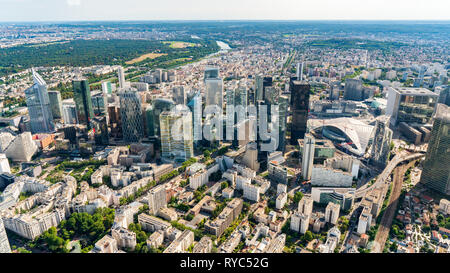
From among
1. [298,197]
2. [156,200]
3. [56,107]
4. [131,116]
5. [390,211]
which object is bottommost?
[390,211]

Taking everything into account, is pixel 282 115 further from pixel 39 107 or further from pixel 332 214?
pixel 39 107

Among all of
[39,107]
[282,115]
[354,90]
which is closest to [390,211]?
[282,115]

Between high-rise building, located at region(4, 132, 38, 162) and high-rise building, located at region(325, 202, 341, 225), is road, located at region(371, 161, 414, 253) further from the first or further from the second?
high-rise building, located at region(4, 132, 38, 162)

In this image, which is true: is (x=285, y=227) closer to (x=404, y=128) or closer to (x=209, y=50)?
(x=404, y=128)

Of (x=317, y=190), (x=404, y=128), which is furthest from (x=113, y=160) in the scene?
(x=404, y=128)

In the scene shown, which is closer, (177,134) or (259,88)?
(177,134)

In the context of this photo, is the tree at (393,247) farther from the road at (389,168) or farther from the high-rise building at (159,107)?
the high-rise building at (159,107)

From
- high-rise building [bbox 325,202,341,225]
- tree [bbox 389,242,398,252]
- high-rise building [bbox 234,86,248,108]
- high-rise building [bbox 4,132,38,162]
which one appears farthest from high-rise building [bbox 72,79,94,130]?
tree [bbox 389,242,398,252]
